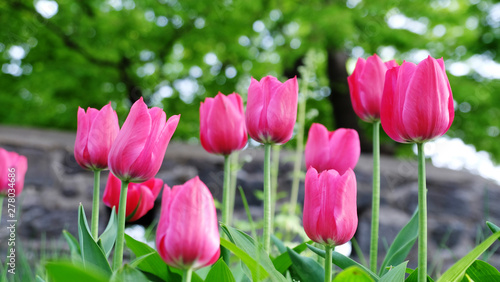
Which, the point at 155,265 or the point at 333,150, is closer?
the point at 155,265

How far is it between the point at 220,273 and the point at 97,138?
31 centimetres

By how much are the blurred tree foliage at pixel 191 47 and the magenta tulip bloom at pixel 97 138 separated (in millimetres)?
3379

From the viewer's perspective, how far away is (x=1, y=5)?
4098 millimetres

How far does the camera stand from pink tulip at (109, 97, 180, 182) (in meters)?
0.62

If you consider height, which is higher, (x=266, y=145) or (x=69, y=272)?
(x=266, y=145)

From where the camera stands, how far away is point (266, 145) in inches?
30.9

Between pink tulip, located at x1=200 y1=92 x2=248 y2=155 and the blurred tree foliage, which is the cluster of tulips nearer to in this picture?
pink tulip, located at x1=200 y1=92 x2=248 y2=155

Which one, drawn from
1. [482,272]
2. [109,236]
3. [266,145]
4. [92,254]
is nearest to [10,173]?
[109,236]

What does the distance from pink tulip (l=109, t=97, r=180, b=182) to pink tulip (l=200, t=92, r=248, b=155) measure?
6.9 inches

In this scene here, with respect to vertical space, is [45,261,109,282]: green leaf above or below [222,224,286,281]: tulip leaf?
above

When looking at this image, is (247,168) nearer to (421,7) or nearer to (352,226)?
(352,226)

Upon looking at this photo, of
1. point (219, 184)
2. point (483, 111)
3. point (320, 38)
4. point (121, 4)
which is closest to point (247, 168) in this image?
point (219, 184)

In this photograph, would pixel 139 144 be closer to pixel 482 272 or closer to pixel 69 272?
pixel 69 272

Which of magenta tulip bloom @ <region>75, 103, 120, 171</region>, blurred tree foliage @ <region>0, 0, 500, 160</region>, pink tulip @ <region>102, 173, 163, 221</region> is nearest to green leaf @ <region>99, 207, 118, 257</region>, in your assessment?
pink tulip @ <region>102, 173, 163, 221</region>
